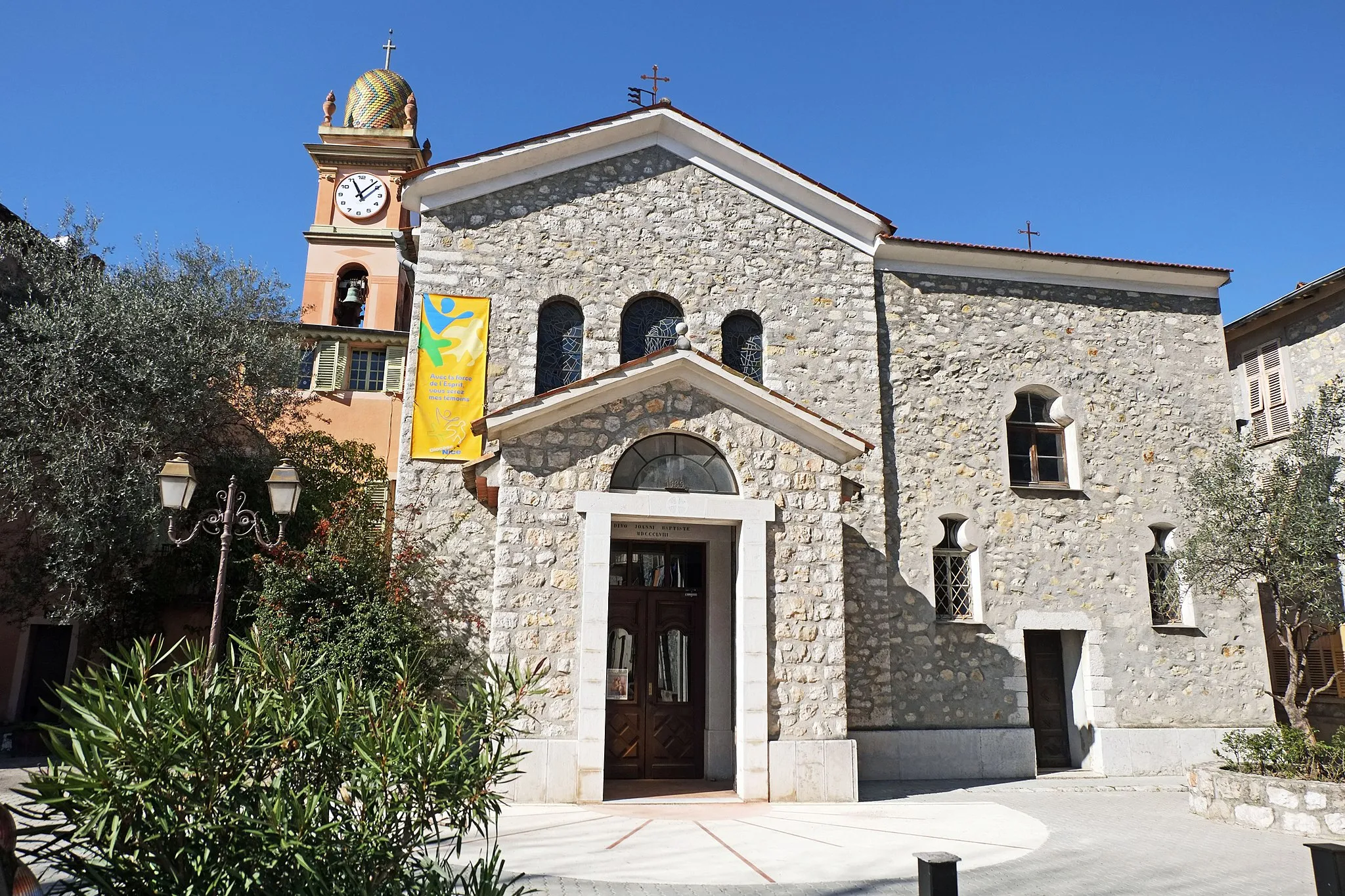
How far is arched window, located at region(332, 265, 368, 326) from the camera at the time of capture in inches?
903

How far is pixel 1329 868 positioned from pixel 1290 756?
6.14 meters

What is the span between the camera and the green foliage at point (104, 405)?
12367 mm

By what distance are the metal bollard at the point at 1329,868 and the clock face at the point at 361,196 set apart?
25.0 m

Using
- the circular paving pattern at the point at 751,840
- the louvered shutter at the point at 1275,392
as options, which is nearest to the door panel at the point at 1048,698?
the circular paving pattern at the point at 751,840

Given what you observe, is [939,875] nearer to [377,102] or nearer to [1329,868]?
[1329,868]

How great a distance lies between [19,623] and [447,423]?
7729 mm

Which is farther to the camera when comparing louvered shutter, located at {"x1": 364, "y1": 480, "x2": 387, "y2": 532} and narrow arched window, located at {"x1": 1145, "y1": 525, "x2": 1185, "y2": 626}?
louvered shutter, located at {"x1": 364, "y1": 480, "x2": 387, "y2": 532}

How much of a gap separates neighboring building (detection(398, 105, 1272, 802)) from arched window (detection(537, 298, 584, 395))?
0.04 metres

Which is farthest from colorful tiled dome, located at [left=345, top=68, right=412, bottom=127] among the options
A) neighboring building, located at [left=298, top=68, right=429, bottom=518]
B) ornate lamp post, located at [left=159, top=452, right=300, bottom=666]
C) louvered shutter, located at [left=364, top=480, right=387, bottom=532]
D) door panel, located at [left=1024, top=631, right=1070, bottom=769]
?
door panel, located at [left=1024, top=631, right=1070, bottom=769]

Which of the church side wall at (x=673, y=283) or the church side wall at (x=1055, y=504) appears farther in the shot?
the church side wall at (x=1055, y=504)

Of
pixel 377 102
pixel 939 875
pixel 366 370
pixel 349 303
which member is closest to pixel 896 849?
pixel 939 875

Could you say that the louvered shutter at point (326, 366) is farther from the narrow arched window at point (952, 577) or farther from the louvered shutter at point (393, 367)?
the narrow arched window at point (952, 577)

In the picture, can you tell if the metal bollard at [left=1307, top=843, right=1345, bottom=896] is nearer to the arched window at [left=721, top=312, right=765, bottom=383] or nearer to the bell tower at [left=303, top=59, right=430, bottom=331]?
the arched window at [left=721, top=312, right=765, bottom=383]

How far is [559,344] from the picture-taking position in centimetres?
1295
